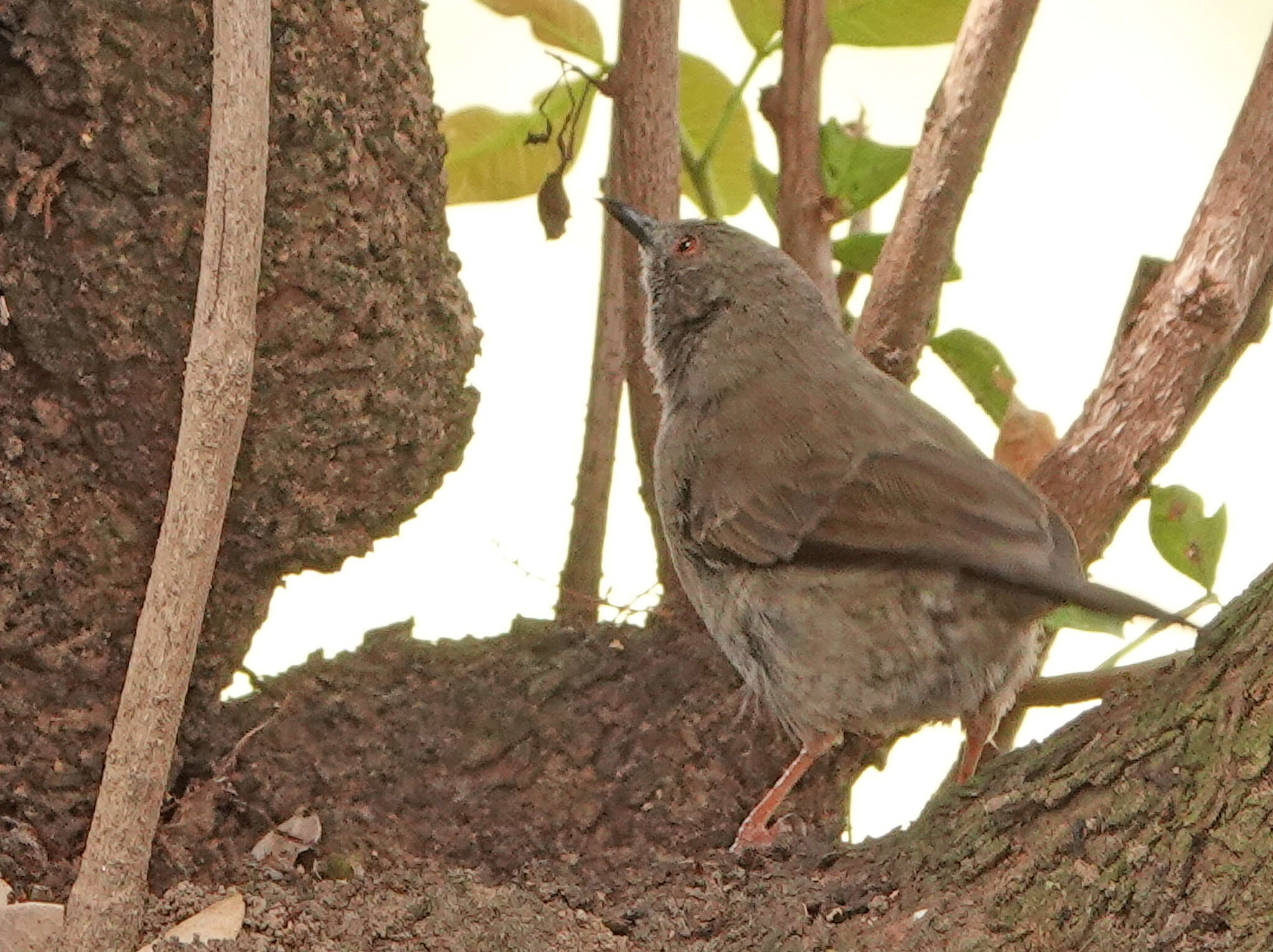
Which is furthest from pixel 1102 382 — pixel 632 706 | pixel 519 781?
pixel 519 781

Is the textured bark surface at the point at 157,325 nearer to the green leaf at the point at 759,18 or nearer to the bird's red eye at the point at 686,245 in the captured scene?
the bird's red eye at the point at 686,245

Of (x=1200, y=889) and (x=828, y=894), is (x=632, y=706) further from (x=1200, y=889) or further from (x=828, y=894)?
(x=1200, y=889)

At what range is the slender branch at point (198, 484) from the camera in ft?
6.70

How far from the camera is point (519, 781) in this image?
109 inches

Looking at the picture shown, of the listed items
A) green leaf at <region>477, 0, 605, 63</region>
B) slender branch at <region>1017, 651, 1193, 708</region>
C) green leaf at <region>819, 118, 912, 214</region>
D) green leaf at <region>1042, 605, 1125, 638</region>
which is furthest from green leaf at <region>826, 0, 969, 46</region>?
slender branch at <region>1017, 651, 1193, 708</region>

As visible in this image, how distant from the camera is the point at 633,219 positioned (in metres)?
3.13

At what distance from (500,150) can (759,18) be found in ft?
2.14

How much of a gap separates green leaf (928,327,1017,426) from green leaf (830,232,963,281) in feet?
0.50

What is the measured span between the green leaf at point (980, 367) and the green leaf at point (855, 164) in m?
0.35

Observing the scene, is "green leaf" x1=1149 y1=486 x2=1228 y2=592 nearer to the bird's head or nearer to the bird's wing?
the bird's wing

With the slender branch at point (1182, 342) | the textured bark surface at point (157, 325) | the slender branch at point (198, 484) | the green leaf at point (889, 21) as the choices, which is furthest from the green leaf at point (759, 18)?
the slender branch at point (198, 484)

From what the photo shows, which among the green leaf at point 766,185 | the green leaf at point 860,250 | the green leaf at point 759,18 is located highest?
the green leaf at point 759,18

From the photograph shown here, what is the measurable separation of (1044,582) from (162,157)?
55.8 inches

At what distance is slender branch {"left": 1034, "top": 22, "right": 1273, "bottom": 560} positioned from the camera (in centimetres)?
280
